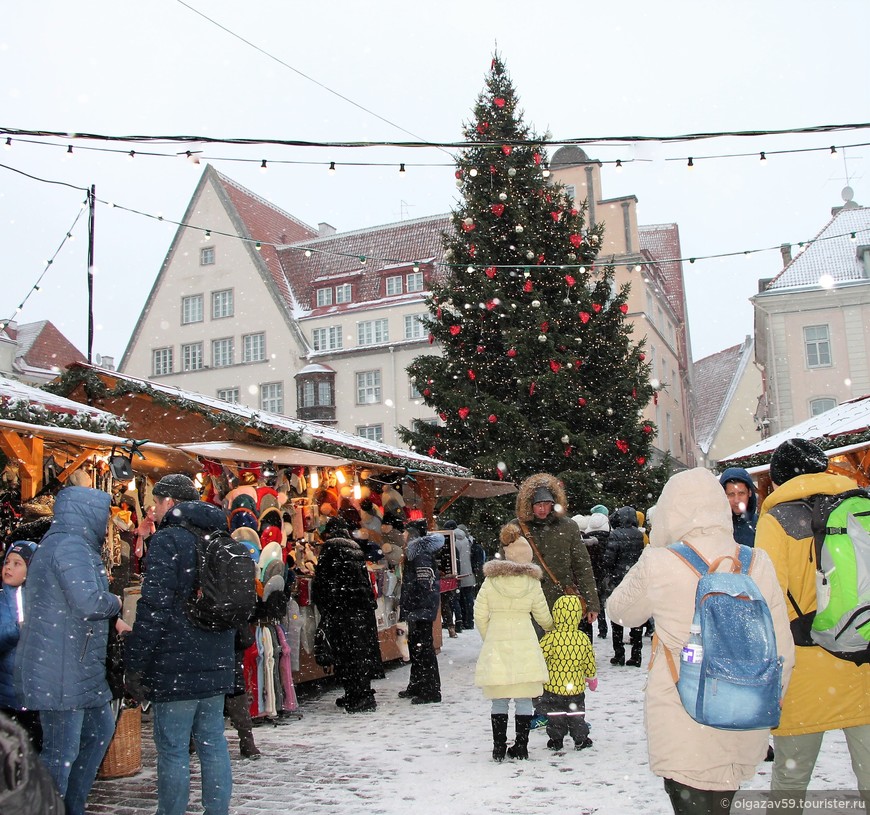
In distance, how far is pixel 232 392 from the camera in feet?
126

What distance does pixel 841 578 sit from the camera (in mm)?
3590

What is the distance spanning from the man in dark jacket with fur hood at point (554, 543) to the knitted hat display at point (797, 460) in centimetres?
305

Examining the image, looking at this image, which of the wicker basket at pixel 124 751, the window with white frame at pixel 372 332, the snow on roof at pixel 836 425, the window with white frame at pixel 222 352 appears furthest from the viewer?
the window with white frame at pixel 222 352

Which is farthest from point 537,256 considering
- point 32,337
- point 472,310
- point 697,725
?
point 32,337

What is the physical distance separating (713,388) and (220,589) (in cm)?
6054

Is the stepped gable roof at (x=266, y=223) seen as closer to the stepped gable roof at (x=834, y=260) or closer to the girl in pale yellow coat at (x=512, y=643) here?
the stepped gable roof at (x=834, y=260)

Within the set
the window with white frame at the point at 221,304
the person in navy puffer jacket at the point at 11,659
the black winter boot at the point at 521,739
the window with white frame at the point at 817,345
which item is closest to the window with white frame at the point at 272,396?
the window with white frame at the point at 221,304

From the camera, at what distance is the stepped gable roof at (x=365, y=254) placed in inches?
1513

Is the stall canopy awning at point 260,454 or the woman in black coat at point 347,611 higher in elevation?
the stall canopy awning at point 260,454

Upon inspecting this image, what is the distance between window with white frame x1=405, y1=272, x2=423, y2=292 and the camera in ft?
122

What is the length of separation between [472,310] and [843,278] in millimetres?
18251

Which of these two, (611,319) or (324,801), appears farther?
(611,319)

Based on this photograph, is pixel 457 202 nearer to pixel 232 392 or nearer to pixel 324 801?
pixel 324 801

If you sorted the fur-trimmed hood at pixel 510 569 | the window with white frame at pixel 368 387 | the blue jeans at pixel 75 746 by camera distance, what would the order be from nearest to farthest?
the blue jeans at pixel 75 746
the fur-trimmed hood at pixel 510 569
the window with white frame at pixel 368 387
